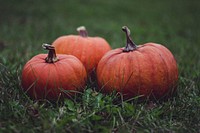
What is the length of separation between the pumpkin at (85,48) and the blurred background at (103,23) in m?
0.75

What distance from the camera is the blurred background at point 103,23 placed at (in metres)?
4.83

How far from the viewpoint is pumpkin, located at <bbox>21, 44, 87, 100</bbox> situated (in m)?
2.60

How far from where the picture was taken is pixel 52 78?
2588mm

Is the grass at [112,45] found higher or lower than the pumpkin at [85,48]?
lower

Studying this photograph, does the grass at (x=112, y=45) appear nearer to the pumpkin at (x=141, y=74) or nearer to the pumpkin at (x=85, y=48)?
the pumpkin at (x=141, y=74)

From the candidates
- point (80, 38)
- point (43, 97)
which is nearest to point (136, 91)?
point (43, 97)

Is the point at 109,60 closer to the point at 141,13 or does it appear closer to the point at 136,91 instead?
the point at 136,91

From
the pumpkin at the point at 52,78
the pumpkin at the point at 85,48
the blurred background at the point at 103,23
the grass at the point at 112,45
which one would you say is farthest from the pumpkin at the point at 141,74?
the blurred background at the point at 103,23

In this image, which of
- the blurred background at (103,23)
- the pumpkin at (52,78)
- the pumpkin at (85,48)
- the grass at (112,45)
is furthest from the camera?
the blurred background at (103,23)

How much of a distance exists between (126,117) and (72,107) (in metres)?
0.46

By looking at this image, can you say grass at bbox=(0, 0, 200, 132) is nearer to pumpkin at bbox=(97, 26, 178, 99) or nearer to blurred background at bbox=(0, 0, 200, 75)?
blurred background at bbox=(0, 0, 200, 75)

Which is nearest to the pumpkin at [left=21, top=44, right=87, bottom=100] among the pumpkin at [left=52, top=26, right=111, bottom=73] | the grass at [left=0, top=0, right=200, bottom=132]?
the grass at [left=0, top=0, right=200, bottom=132]

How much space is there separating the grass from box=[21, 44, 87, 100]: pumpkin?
10cm

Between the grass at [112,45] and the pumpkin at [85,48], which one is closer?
the grass at [112,45]
